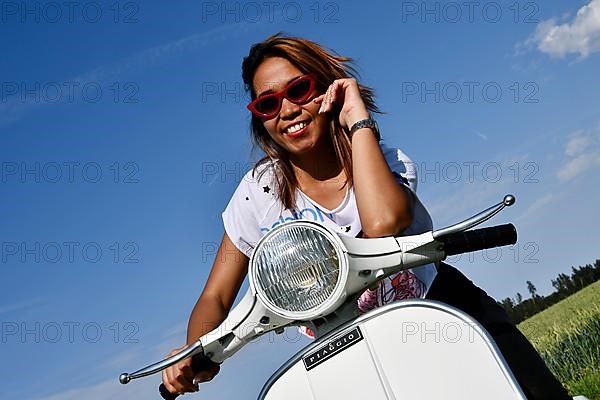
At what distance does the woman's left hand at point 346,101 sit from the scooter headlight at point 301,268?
56 centimetres

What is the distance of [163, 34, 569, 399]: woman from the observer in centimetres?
197

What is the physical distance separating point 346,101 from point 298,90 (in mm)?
169

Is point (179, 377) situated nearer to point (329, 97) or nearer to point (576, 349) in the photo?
point (329, 97)

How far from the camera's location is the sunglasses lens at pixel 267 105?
227 centimetres

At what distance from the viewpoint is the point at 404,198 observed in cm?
193

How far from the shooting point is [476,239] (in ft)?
5.78

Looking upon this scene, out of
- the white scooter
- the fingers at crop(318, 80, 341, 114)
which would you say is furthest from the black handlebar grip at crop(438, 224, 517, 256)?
the fingers at crop(318, 80, 341, 114)

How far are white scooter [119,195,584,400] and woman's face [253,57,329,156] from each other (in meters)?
0.65

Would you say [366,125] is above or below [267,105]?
below

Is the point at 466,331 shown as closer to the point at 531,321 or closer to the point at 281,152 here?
the point at 281,152

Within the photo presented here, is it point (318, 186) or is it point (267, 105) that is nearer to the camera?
point (267, 105)

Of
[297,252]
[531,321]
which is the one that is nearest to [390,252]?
[297,252]

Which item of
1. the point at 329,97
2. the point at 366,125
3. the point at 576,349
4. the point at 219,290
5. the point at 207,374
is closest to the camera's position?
the point at 207,374

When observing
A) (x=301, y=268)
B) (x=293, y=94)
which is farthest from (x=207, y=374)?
(x=293, y=94)
